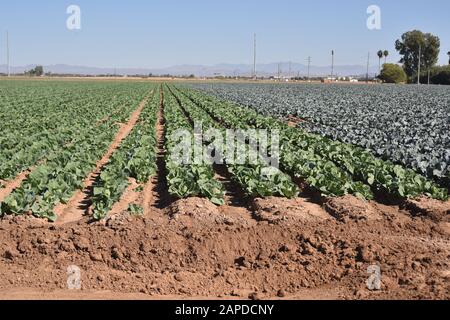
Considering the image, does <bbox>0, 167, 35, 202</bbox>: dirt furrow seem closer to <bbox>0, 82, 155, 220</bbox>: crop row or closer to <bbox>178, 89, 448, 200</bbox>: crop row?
<bbox>0, 82, 155, 220</bbox>: crop row

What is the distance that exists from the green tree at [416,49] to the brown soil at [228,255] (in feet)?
371

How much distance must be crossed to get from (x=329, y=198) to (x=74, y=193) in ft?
13.3

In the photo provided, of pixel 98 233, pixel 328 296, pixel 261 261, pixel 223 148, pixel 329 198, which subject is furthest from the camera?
pixel 223 148

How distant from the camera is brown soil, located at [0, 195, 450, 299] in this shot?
6031 mm

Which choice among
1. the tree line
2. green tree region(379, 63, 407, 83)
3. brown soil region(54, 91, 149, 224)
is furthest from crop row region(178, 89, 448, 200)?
the tree line

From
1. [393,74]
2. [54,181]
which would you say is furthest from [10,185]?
[393,74]

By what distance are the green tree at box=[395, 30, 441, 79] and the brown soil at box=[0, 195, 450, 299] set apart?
11323 cm

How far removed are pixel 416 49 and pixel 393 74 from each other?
15.4 meters

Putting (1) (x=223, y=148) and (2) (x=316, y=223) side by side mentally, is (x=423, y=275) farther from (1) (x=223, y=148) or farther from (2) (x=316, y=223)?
(1) (x=223, y=148)

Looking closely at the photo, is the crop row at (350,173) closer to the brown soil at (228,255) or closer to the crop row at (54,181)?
the brown soil at (228,255)

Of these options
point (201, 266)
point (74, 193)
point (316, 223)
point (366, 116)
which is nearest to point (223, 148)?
point (74, 193)

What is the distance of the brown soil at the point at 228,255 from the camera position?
6.03m

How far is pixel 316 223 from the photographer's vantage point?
755 cm

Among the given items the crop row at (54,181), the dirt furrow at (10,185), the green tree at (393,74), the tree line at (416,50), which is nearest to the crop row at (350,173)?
the crop row at (54,181)
